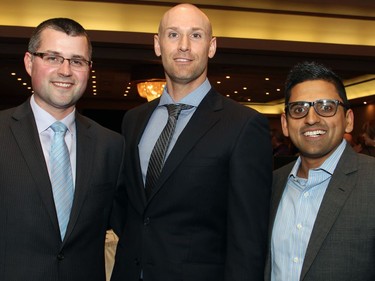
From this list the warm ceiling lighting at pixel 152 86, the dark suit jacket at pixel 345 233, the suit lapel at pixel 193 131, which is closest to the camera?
the dark suit jacket at pixel 345 233

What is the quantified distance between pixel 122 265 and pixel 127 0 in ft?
16.9

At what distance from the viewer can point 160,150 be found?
1.89m

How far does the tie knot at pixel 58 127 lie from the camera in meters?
1.89

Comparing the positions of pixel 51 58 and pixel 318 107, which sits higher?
pixel 51 58

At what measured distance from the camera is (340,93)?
184 cm

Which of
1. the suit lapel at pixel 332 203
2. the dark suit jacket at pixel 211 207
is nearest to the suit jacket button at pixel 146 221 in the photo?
the dark suit jacket at pixel 211 207

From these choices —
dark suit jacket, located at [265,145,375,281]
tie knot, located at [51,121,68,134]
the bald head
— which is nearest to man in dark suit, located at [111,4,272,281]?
the bald head

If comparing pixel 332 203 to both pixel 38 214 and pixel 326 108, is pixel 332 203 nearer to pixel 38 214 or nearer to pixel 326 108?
pixel 326 108

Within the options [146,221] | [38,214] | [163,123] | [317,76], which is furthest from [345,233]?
[38,214]

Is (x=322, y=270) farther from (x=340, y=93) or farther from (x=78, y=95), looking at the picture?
(x=78, y=95)

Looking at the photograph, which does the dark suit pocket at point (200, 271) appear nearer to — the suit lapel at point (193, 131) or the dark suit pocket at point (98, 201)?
the suit lapel at point (193, 131)

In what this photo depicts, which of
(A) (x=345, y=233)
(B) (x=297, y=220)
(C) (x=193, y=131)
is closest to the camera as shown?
(A) (x=345, y=233)

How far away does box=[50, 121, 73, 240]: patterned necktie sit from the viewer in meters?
1.78

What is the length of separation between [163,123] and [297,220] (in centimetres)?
67
